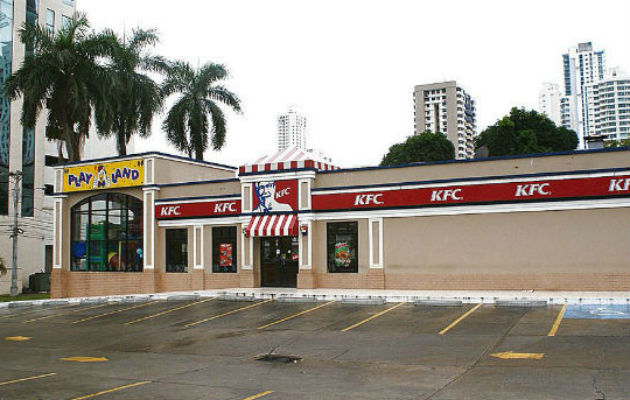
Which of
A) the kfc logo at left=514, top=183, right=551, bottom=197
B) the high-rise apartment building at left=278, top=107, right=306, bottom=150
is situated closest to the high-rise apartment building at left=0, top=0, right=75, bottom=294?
the kfc logo at left=514, top=183, right=551, bottom=197

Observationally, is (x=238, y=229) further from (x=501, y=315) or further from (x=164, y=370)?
(x=164, y=370)

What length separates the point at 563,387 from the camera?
10156mm

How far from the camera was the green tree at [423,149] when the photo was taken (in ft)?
252

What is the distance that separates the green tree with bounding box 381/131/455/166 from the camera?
76875 mm

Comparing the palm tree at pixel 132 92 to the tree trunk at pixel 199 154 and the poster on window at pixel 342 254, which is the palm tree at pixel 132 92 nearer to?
the tree trunk at pixel 199 154

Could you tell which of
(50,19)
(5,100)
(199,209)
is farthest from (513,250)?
(50,19)

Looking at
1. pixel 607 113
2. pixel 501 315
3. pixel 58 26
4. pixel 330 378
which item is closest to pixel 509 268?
pixel 501 315

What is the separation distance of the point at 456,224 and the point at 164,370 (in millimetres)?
14969

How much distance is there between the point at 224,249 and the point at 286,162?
210 inches

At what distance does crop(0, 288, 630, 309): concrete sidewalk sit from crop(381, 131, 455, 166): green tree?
5162 cm

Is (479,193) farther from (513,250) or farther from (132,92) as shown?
(132,92)

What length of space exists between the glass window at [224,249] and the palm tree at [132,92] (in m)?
14.7

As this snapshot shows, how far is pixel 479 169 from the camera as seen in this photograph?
82.5ft

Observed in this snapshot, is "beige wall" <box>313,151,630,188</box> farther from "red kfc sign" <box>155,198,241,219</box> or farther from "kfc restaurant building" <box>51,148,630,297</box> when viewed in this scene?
"red kfc sign" <box>155,198,241,219</box>
